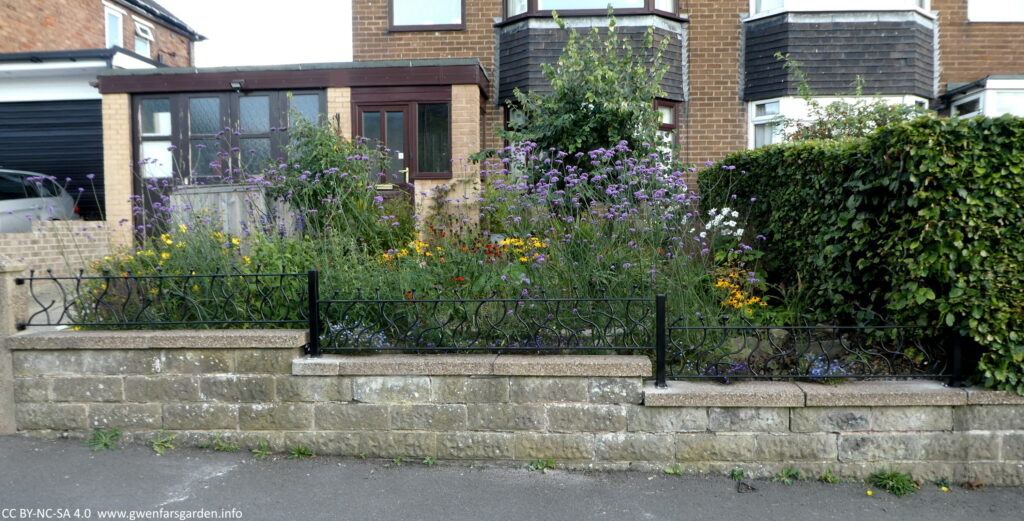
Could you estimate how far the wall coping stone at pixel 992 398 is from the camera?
3.76 m

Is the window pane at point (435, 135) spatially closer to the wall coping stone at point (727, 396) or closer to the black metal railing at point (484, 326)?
the black metal railing at point (484, 326)

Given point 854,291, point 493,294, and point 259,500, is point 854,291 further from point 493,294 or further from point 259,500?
point 259,500

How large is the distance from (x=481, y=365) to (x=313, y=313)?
3.95 ft

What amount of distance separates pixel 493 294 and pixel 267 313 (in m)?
1.62

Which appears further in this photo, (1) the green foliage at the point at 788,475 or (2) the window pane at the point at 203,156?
(2) the window pane at the point at 203,156

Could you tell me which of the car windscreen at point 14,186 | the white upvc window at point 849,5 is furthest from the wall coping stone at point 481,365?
the car windscreen at point 14,186

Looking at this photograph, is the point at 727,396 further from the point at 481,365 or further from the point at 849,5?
the point at 849,5

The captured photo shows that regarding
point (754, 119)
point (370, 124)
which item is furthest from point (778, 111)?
point (370, 124)

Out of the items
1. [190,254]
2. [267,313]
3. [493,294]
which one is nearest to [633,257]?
[493,294]

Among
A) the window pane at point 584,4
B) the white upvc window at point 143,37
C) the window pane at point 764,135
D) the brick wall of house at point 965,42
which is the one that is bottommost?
the window pane at point 764,135

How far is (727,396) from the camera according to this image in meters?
3.90

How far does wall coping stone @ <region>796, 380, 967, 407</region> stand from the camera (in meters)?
3.79

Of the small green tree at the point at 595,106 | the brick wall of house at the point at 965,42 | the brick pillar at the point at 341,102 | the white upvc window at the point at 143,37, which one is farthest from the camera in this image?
the white upvc window at the point at 143,37

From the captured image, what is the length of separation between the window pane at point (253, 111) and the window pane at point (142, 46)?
459 inches
